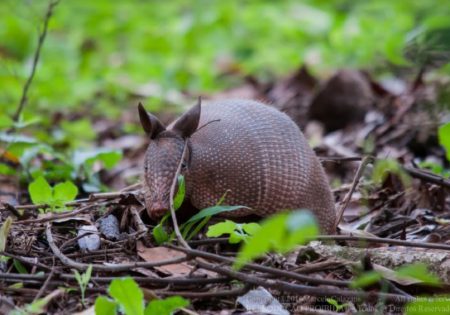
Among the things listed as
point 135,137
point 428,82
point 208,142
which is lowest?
point 135,137

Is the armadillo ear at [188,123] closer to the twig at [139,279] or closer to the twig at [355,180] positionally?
the twig at [355,180]

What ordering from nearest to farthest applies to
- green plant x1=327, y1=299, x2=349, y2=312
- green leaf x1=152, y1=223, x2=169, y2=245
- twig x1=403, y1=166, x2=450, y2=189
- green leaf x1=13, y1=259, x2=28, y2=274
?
1. green plant x1=327, y1=299, x2=349, y2=312
2. green leaf x1=13, y1=259, x2=28, y2=274
3. green leaf x1=152, y1=223, x2=169, y2=245
4. twig x1=403, y1=166, x2=450, y2=189

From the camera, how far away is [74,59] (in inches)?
580

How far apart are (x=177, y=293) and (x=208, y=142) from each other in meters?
1.37

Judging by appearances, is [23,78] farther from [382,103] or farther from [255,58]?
[382,103]

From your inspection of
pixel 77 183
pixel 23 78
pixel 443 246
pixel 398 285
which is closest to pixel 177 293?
pixel 398 285

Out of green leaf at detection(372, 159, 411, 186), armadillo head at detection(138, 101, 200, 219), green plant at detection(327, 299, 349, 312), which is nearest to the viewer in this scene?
green leaf at detection(372, 159, 411, 186)

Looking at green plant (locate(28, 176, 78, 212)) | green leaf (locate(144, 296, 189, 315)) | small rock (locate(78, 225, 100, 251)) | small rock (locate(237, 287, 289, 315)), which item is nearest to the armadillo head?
small rock (locate(78, 225, 100, 251))

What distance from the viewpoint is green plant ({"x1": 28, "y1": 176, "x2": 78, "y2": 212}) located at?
4277 mm

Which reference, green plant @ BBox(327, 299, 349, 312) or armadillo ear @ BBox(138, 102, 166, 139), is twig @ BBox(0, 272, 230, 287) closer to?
green plant @ BBox(327, 299, 349, 312)

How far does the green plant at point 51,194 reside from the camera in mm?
4277

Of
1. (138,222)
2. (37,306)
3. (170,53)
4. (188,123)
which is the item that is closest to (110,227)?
(138,222)

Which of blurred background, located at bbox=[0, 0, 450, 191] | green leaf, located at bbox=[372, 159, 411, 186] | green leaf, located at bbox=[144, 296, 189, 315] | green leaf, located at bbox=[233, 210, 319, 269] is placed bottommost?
blurred background, located at bbox=[0, 0, 450, 191]

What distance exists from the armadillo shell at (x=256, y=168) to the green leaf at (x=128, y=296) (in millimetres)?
1480
